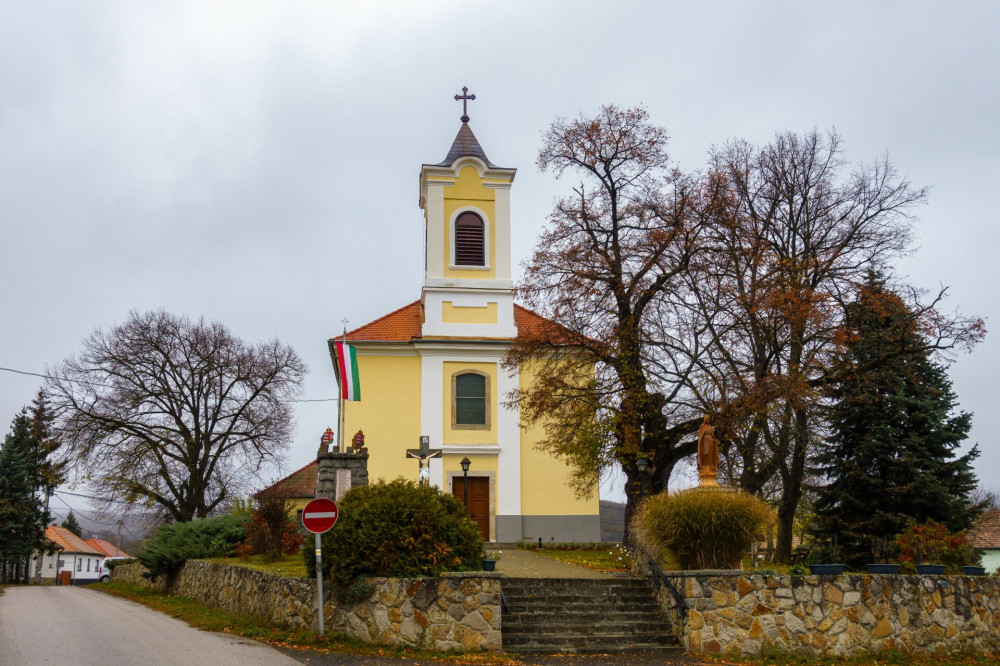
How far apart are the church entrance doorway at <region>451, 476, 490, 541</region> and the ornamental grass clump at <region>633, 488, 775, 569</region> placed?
45.1 ft

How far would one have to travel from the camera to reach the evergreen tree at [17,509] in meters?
42.4

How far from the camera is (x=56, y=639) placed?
46.4ft

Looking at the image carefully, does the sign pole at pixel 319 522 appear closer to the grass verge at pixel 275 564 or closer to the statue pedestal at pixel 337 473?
the grass verge at pixel 275 564

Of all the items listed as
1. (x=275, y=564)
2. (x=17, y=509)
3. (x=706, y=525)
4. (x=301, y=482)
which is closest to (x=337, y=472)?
(x=275, y=564)

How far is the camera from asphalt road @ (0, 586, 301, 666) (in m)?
11.9

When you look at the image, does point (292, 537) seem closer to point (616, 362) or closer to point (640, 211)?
point (616, 362)

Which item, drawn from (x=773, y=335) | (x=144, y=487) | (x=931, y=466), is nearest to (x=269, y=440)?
(x=144, y=487)

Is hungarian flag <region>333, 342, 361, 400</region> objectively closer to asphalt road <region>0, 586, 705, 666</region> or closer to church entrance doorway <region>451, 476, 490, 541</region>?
church entrance doorway <region>451, 476, 490, 541</region>

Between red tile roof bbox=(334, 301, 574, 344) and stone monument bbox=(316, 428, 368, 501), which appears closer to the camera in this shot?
stone monument bbox=(316, 428, 368, 501)

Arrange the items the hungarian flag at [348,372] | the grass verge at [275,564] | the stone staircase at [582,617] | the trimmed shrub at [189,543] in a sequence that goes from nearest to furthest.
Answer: the stone staircase at [582,617], the grass verge at [275,564], the trimmed shrub at [189,543], the hungarian flag at [348,372]

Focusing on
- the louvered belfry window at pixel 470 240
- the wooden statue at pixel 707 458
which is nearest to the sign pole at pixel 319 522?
the wooden statue at pixel 707 458

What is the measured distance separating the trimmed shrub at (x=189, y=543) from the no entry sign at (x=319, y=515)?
28.9 ft

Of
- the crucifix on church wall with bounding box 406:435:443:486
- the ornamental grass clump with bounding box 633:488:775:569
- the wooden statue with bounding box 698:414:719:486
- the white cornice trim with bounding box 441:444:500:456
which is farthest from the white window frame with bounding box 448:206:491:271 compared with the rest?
the ornamental grass clump with bounding box 633:488:775:569

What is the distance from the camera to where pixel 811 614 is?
1398 centimetres
